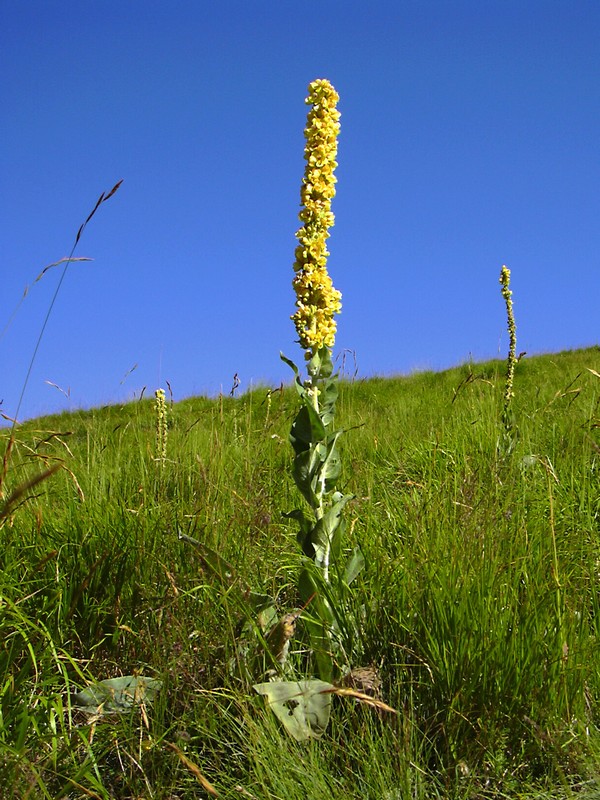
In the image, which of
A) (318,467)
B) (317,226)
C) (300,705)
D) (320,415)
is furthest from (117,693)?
(317,226)

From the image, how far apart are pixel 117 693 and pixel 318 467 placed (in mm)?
1058

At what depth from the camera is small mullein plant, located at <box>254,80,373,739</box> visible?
2.31m

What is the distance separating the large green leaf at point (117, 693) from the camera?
2389 millimetres

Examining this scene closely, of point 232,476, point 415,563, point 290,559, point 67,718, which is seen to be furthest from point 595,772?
point 232,476

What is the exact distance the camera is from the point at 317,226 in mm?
2828

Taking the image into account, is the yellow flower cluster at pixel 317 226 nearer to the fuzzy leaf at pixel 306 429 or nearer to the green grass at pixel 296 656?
the fuzzy leaf at pixel 306 429

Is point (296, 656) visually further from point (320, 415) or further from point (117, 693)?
point (320, 415)

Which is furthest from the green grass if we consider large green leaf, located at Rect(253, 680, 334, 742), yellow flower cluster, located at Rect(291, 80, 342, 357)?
yellow flower cluster, located at Rect(291, 80, 342, 357)

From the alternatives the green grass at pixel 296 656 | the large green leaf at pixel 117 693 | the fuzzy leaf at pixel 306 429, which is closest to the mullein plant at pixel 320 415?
the fuzzy leaf at pixel 306 429

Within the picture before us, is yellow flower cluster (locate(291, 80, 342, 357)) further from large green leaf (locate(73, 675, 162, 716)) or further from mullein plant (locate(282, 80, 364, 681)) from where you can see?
large green leaf (locate(73, 675, 162, 716))

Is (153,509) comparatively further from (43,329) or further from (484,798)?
(484,798)

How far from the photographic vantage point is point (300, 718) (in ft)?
7.34

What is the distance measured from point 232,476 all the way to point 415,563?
65.3 inches

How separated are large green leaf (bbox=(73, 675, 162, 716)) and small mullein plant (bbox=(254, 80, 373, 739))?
1.41 ft
